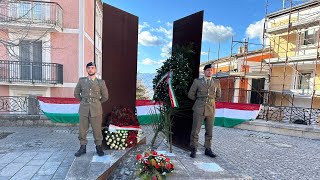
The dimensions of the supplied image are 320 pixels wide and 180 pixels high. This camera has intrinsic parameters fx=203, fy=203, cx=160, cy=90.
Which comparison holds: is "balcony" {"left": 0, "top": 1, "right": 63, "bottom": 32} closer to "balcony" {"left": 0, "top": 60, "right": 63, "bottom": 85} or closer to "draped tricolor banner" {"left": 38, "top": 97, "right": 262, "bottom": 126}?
"balcony" {"left": 0, "top": 60, "right": 63, "bottom": 85}

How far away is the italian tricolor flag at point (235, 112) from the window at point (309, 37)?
17.9 ft

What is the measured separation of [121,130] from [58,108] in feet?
14.6

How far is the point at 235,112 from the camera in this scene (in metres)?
8.64

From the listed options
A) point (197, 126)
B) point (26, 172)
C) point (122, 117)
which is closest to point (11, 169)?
point (26, 172)

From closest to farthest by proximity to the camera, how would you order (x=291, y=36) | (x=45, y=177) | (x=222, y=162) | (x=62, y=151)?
1. (x=45, y=177)
2. (x=222, y=162)
3. (x=62, y=151)
4. (x=291, y=36)

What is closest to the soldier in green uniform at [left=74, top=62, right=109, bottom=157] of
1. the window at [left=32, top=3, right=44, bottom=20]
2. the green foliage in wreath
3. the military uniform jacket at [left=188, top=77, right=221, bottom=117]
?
the green foliage in wreath

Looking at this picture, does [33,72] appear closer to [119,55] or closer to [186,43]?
[119,55]

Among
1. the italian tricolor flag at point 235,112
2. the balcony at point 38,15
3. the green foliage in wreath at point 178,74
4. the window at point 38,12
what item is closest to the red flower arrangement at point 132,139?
the green foliage in wreath at point 178,74

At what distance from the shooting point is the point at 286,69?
38.5 feet

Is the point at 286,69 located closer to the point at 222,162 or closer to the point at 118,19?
the point at 222,162

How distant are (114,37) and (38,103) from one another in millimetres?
5427

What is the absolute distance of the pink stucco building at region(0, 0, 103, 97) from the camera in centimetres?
1009

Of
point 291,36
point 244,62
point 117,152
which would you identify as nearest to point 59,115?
point 117,152

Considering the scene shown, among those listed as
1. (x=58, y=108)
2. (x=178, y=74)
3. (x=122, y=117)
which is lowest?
(x=58, y=108)
